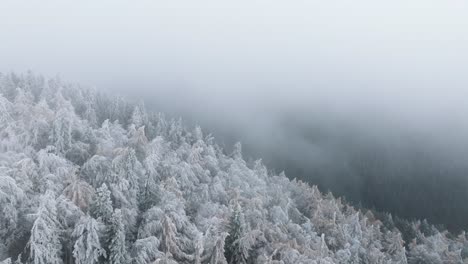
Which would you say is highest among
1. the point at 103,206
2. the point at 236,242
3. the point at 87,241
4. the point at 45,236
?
the point at 103,206

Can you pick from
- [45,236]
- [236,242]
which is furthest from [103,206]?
[236,242]

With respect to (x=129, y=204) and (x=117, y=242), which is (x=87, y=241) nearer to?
(x=117, y=242)

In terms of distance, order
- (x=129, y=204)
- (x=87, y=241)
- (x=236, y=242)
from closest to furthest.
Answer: (x=87, y=241)
(x=129, y=204)
(x=236, y=242)

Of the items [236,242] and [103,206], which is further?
[236,242]

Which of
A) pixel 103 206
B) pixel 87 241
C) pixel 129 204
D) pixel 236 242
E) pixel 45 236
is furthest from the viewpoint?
pixel 236 242

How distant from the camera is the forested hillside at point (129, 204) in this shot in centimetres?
4066

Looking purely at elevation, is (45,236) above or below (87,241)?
above

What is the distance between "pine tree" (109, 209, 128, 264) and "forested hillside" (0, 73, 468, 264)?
0.27 ft

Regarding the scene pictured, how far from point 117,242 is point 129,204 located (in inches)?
315

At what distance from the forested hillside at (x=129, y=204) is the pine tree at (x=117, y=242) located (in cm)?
8

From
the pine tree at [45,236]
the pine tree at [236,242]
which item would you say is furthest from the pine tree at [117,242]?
the pine tree at [236,242]

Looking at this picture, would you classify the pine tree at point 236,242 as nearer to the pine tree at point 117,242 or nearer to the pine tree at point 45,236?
the pine tree at point 117,242

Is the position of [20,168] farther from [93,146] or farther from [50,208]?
[93,146]

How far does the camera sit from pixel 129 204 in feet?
157
